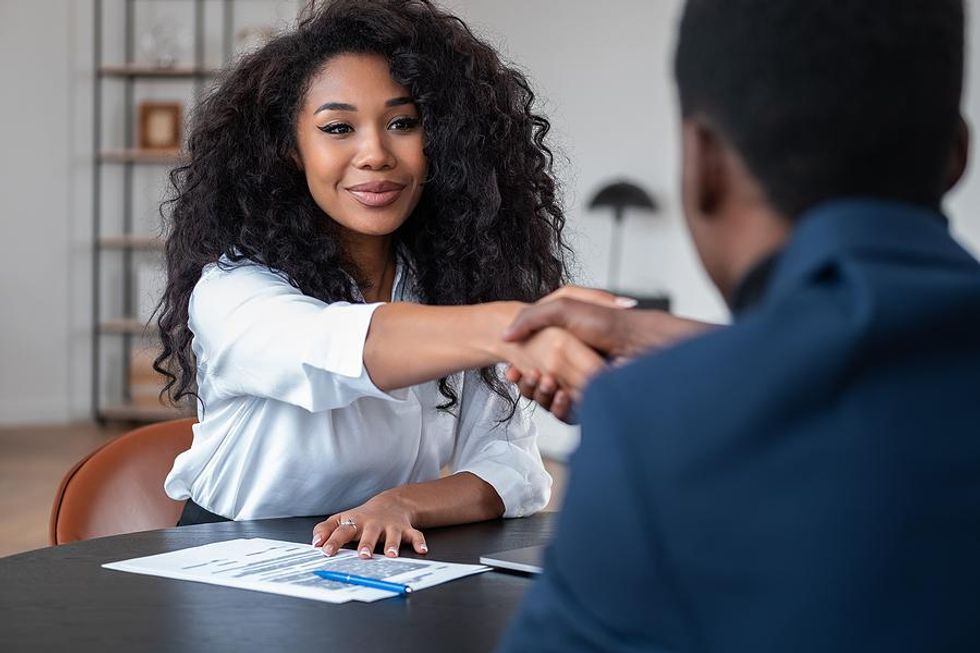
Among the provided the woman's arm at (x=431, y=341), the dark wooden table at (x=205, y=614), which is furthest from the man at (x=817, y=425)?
the woman's arm at (x=431, y=341)

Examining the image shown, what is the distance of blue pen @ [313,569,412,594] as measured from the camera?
4.25 feet

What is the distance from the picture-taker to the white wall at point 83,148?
7004mm

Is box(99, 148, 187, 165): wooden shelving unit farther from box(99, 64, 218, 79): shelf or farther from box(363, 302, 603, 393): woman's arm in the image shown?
box(363, 302, 603, 393): woman's arm

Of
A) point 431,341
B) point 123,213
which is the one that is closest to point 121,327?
point 123,213

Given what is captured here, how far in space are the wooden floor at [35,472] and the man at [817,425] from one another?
3890 mm

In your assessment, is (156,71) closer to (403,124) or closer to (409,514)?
(403,124)

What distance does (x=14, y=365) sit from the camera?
24.6ft

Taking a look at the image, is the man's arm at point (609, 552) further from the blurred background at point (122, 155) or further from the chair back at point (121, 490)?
the blurred background at point (122, 155)

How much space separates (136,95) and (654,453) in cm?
741

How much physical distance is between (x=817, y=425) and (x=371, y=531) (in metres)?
1.00

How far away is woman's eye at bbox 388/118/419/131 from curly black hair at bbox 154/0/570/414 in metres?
0.02

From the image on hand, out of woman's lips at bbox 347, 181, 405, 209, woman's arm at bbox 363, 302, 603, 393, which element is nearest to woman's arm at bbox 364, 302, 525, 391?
woman's arm at bbox 363, 302, 603, 393

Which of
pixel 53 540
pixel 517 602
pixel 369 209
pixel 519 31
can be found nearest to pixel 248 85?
pixel 369 209

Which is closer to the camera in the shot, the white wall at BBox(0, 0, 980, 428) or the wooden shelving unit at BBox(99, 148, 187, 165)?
the white wall at BBox(0, 0, 980, 428)
